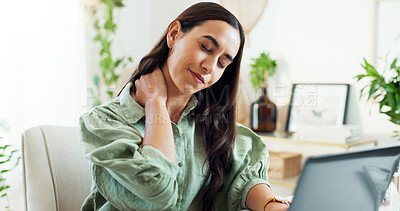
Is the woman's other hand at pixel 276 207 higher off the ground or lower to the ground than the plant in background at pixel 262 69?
Result: lower

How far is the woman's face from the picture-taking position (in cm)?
100

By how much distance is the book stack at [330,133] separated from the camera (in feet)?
7.64

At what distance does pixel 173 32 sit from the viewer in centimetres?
107

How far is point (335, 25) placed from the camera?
2.60 m

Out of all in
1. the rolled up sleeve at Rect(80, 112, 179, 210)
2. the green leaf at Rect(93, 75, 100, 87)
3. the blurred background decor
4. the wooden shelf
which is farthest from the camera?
the green leaf at Rect(93, 75, 100, 87)

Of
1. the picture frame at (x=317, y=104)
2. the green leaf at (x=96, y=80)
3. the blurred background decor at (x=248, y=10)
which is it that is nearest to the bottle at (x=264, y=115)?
the picture frame at (x=317, y=104)

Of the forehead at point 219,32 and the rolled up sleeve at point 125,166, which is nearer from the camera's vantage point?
the rolled up sleeve at point 125,166

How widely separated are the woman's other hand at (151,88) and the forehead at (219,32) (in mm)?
141

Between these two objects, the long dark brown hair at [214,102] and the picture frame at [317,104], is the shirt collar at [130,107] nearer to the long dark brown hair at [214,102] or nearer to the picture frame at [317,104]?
the long dark brown hair at [214,102]

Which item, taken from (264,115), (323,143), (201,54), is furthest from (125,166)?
(264,115)

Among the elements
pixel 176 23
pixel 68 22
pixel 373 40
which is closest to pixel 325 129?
pixel 373 40

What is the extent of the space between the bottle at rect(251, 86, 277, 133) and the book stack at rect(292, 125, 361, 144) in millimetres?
274

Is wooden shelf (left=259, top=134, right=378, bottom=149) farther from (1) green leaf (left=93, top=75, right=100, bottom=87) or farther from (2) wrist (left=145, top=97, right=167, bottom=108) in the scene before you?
(2) wrist (left=145, top=97, right=167, bottom=108)

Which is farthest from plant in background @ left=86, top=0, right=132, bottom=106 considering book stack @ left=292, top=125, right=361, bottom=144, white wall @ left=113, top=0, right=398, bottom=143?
book stack @ left=292, top=125, right=361, bottom=144
